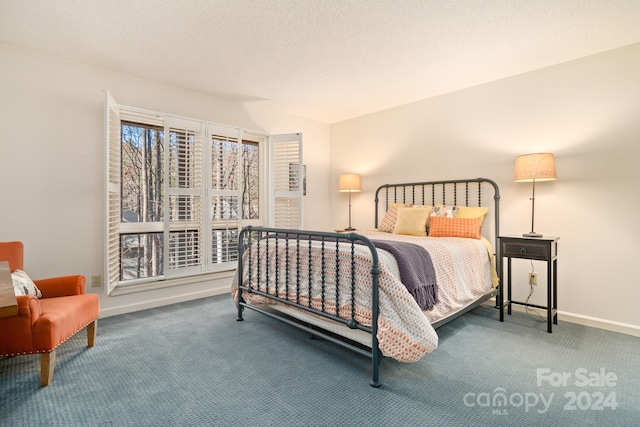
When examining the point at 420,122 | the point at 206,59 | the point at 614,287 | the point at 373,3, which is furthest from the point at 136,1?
the point at 614,287

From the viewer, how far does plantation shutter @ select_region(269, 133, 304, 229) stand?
14.9 ft

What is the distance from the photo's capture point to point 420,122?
4234 millimetres

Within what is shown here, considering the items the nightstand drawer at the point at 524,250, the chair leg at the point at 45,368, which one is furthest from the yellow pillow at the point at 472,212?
the chair leg at the point at 45,368

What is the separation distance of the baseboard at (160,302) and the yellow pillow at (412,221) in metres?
2.38

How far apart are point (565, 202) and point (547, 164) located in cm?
48

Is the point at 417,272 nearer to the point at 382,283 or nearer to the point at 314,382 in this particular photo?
the point at 382,283

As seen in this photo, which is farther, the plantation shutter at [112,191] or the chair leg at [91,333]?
the plantation shutter at [112,191]

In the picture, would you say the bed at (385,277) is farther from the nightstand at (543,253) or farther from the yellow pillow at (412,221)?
the nightstand at (543,253)

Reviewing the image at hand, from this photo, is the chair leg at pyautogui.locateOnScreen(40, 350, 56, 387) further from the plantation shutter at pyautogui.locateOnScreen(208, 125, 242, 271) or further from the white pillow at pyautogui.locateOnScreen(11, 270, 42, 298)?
the plantation shutter at pyautogui.locateOnScreen(208, 125, 242, 271)

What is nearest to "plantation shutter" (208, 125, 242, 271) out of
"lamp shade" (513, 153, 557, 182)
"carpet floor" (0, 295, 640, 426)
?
"carpet floor" (0, 295, 640, 426)

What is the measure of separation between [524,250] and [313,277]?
200 cm

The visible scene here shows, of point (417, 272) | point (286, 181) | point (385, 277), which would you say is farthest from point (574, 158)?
point (286, 181)

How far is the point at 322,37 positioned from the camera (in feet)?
8.73

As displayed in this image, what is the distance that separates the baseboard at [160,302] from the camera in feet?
10.7
